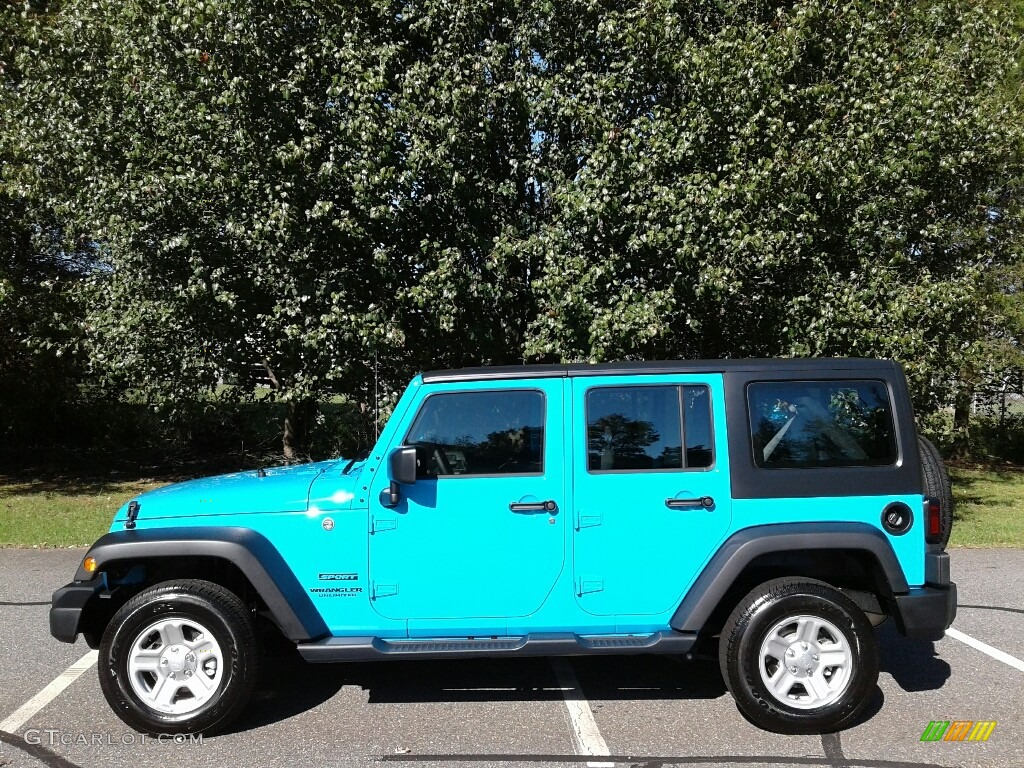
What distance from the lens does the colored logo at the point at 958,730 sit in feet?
13.2

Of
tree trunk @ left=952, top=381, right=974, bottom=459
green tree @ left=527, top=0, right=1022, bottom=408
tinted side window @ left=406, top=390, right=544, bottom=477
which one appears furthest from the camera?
tree trunk @ left=952, top=381, right=974, bottom=459

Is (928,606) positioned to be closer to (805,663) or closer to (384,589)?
(805,663)

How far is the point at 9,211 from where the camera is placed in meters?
12.0

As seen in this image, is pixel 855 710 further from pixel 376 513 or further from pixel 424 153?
pixel 424 153

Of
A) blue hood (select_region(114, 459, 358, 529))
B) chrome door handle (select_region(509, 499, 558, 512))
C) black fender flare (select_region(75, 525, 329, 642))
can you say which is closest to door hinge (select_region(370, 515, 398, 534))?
blue hood (select_region(114, 459, 358, 529))

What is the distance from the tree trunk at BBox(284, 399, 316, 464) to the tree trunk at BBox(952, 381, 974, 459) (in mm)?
9381

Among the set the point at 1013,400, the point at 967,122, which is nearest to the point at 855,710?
the point at 967,122

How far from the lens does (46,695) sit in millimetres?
4605

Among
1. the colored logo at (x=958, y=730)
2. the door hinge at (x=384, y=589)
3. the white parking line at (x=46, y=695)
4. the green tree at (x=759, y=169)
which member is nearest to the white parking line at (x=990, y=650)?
the colored logo at (x=958, y=730)

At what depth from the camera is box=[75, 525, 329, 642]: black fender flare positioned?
13.2 feet

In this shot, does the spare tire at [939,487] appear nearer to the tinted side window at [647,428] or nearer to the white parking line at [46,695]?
the tinted side window at [647,428]

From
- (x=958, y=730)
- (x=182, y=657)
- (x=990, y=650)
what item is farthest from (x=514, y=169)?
(x=958, y=730)

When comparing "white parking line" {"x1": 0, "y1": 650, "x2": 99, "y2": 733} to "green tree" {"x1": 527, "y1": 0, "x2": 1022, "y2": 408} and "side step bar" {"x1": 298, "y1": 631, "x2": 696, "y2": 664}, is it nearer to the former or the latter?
"side step bar" {"x1": 298, "y1": 631, "x2": 696, "y2": 664}

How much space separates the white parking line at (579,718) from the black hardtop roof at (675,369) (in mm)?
1757
